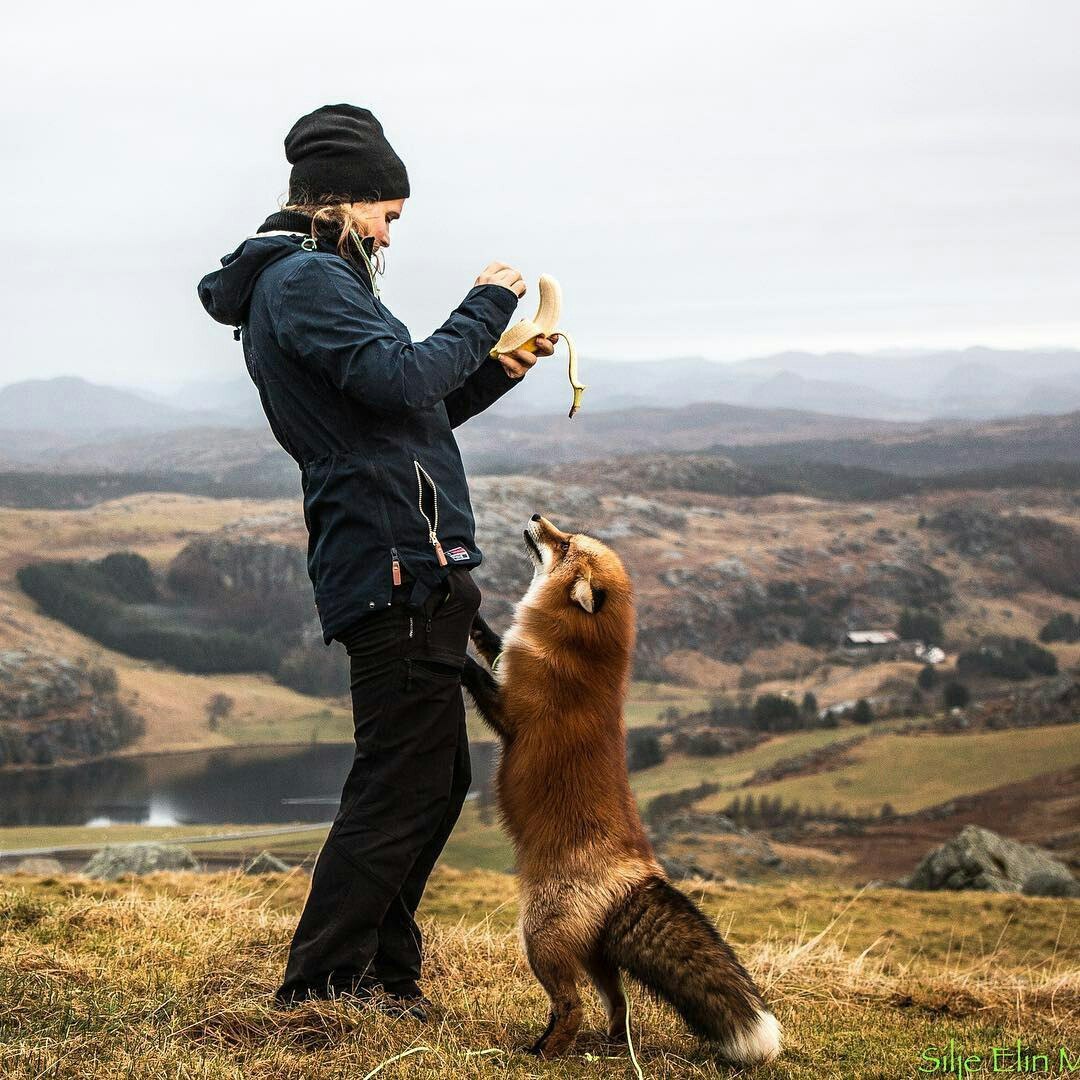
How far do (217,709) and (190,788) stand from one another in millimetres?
26657

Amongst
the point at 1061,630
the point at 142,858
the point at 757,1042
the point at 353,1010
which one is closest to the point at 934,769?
the point at 142,858

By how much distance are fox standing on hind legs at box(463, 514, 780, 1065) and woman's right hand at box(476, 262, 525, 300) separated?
128 centimetres

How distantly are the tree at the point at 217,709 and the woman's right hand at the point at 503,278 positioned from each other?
141130mm

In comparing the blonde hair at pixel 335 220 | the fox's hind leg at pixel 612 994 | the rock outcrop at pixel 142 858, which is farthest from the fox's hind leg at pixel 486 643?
the rock outcrop at pixel 142 858

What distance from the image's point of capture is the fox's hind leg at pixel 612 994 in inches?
201

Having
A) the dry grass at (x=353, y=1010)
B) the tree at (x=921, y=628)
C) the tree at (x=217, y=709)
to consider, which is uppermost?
the dry grass at (x=353, y=1010)

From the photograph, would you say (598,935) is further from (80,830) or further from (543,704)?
(80,830)

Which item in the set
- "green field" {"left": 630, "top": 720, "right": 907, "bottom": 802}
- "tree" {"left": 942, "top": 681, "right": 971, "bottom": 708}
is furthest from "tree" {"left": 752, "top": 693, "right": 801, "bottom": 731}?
"tree" {"left": 942, "top": 681, "right": 971, "bottom": 708}

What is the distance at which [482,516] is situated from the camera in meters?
179

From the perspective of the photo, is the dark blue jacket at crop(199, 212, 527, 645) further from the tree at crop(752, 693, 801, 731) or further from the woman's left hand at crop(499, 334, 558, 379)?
the tree at crop(752, 693, 801, 731)

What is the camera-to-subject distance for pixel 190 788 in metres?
117

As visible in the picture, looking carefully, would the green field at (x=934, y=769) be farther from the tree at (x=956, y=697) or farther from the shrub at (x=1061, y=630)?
the shrub at (x=1061, y=630)

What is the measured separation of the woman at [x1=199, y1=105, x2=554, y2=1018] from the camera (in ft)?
15.2

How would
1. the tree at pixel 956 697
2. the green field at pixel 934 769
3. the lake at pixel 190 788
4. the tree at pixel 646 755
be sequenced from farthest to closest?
the tree at pixel 956 697
the tree at pixel 646 755
the lake at pixel 190 788
the green field at pixel 934 769
